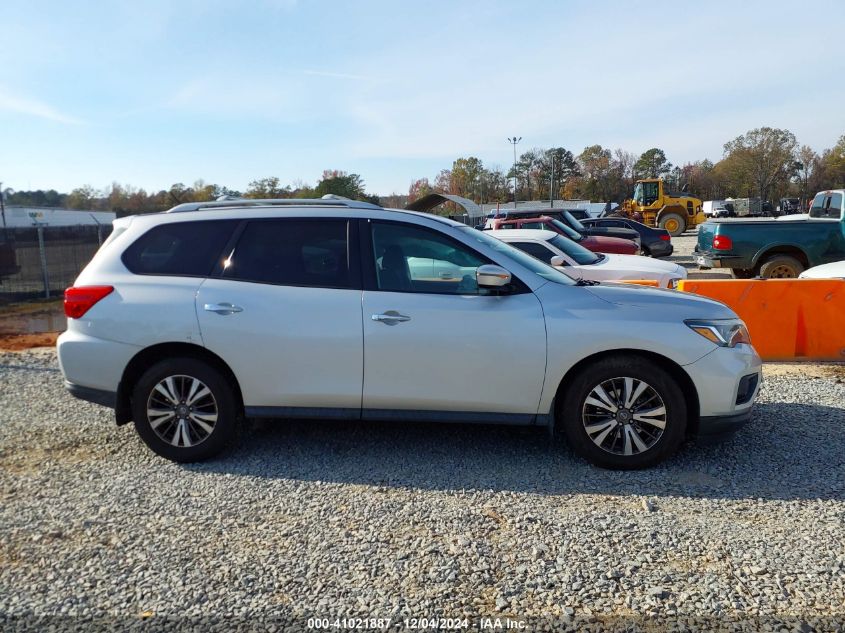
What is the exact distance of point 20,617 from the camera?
9.59 feet

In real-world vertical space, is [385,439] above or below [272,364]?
below

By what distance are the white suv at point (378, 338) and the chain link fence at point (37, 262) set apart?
12010 mm

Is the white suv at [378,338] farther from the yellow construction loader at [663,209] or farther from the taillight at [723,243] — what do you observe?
the yellow construction loader at [663,209]

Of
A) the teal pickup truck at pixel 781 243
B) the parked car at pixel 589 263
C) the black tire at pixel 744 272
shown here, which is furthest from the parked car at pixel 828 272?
the black tire at pixel 744 272

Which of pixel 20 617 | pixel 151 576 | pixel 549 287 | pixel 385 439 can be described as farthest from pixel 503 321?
pixel 20 617

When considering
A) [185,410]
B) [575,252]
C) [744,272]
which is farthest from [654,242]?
[185,410]

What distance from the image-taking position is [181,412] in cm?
461

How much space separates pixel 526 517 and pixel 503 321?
127 centimetres

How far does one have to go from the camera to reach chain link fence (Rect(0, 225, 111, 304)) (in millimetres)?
15656

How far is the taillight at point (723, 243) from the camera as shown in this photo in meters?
12.5

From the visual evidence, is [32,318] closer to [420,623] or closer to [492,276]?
[492,276]

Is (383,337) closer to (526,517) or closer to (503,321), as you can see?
(503,321)

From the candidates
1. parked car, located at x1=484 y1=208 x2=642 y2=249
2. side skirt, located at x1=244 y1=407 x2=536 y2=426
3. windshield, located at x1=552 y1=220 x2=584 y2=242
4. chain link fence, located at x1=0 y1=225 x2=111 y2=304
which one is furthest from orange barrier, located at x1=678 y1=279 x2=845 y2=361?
chain link fence, located at x1=0 y1=225 x2=111 y2=304

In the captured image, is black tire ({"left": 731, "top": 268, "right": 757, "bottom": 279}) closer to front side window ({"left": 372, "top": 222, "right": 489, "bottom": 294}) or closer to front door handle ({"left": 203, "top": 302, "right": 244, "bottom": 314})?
front side window ({"left": 372, "top": 222, "right": 489, "bottom": 294})
